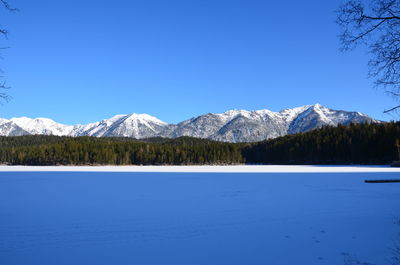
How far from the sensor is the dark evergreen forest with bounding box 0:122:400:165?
296ft

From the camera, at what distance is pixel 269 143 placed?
137m

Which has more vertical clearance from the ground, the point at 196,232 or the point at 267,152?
the point at 267,152

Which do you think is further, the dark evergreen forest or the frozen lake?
the dark evergreen forest

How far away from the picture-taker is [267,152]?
12838 cm

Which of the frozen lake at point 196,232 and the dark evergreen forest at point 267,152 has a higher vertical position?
the dark evergreen forest at point 267,152

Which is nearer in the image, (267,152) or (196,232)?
(196,232)

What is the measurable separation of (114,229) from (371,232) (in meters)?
6.84

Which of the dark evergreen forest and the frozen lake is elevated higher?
the dark evergreen forest

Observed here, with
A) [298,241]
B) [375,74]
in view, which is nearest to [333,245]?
[298,241]

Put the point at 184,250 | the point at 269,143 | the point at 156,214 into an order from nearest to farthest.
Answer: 1. the point at 184,250
2. the point at 156,214
3. the point at 269,143

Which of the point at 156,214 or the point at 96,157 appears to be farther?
the point at 96,157

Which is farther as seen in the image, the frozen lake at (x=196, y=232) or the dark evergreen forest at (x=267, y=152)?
the dark evergreen forest at (x=267, y=152)

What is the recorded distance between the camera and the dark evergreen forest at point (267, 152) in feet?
296

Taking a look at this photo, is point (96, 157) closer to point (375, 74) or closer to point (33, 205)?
point (33, 205)
